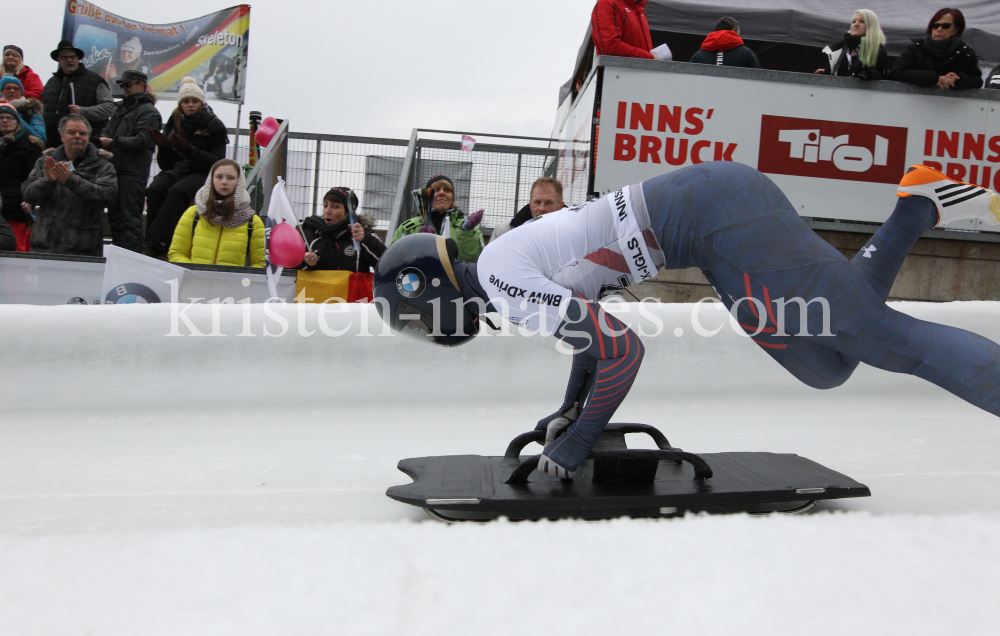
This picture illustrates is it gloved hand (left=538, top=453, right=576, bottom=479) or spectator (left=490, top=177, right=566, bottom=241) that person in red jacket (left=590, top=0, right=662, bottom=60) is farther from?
gloved hand (left=538, top=453, right=576, bottom=479)

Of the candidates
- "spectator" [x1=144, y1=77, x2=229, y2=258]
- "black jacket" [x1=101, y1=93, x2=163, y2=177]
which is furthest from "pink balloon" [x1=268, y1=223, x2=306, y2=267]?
"black jacket" [x1=101, y1=93, x2=163, y2=177]

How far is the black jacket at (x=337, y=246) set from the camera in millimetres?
4234

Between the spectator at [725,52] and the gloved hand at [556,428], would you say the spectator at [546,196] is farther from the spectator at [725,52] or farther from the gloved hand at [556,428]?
the spectator at [725,52]

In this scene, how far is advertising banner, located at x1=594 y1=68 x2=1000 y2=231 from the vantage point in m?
4.73

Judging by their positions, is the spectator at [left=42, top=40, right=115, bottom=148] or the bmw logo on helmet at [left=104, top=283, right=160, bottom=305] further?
the spectator at [left=42, top=40, right=115, bottom=148]

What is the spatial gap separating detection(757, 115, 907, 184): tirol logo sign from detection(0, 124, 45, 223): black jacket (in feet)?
17.4

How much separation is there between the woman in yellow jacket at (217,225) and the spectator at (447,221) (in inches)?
42.5

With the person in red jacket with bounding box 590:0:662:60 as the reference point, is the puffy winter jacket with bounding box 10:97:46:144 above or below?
below

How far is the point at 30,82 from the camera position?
6047 millimetres

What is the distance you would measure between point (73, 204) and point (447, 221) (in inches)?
101

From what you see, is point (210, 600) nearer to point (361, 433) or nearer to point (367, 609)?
point (367, 609)

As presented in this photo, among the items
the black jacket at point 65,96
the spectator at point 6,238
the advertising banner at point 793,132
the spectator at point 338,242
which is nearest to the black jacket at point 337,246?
the spectator at point 338,242

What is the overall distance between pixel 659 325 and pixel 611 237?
133 cm

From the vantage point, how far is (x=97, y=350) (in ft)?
8.98
